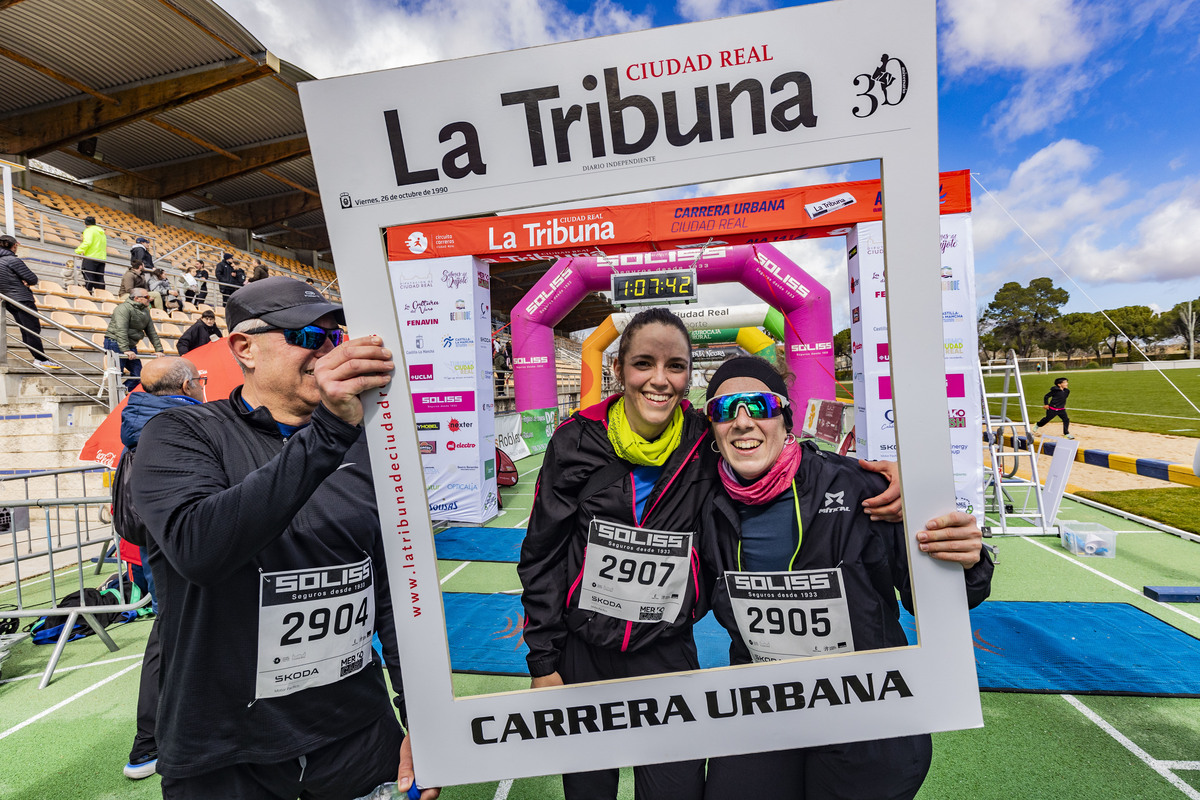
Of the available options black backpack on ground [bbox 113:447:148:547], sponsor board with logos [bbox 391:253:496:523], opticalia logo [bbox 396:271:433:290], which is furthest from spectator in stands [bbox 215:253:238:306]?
black backpack on ground [bbox 113:447:148:547]

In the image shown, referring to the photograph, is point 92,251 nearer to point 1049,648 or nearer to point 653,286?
point 653,286

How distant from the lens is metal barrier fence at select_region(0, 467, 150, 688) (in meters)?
3.99

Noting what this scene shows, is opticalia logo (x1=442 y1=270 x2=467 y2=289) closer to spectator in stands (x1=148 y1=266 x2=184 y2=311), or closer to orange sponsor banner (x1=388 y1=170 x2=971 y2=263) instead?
orange sponsor banner (x1=388 y1=170 x2=971 y2=263)

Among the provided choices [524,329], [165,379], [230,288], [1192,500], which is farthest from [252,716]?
[230,288]

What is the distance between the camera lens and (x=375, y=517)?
1518mm

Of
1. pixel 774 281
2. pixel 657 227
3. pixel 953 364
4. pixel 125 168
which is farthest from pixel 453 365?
pixel 125 168

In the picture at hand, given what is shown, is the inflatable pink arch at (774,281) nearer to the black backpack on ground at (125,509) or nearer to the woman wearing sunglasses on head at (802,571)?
the woman wearing sunglasses on head at (802,571)

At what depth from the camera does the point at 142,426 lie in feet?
6.91

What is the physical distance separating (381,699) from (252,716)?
368mm

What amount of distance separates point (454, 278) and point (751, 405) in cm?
666

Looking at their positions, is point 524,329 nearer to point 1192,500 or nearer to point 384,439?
point 384,439

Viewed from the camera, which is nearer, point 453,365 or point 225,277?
point 453,365

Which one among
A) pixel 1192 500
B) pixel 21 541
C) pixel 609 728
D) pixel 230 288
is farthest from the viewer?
pixel 230 288

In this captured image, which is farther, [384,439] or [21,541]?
[21,541]
